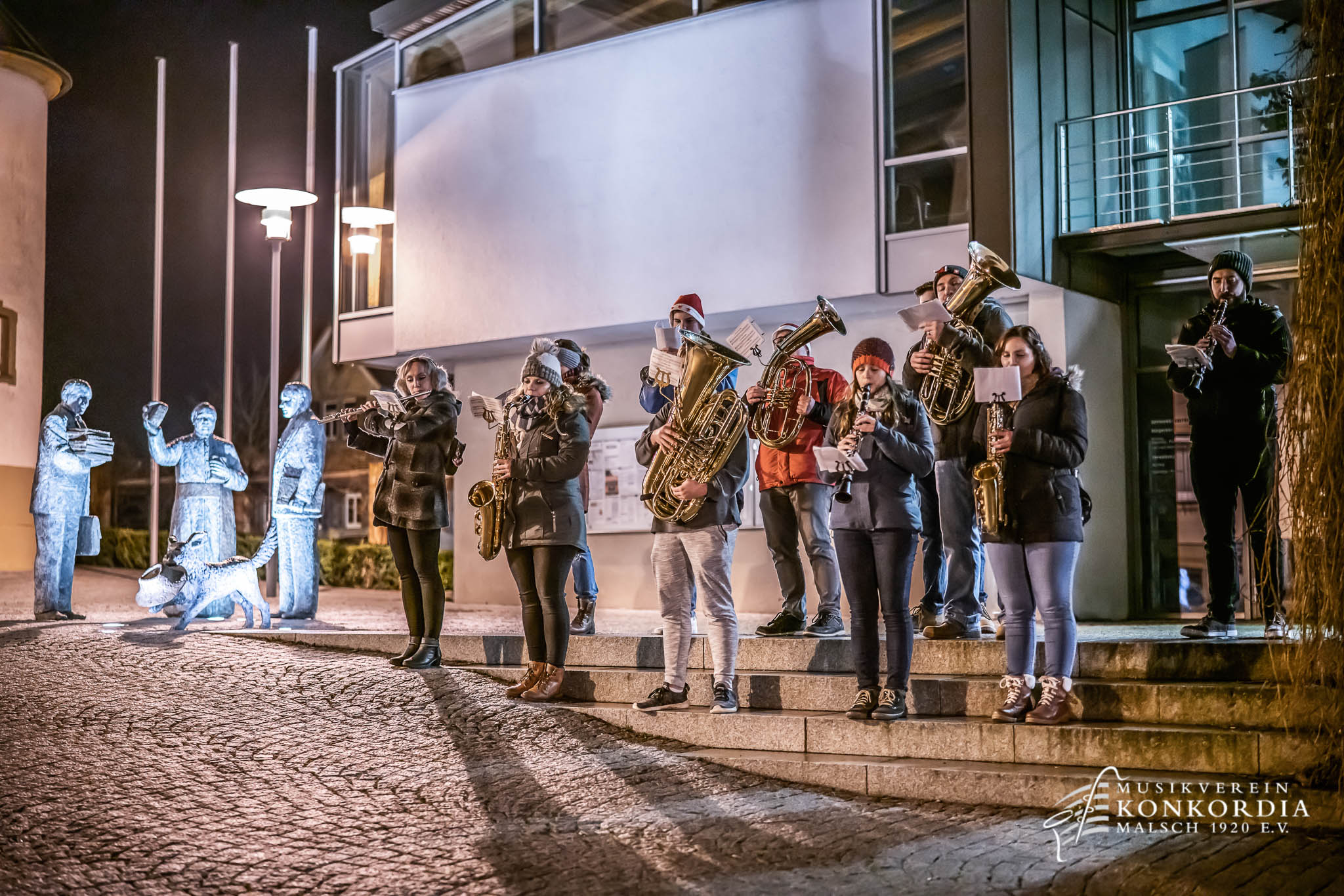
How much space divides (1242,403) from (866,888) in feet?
13.3

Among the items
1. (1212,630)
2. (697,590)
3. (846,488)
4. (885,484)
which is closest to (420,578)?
(697,590)

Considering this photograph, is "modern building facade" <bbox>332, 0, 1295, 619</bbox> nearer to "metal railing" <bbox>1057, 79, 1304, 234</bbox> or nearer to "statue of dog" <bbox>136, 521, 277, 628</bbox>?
"metal railing" <bbox>1057, 79, 1304, 234</bbox>

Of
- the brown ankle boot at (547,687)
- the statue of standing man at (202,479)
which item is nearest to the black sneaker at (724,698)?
the brown ankle boot at (547,687)

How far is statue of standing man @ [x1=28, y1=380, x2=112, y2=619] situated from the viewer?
11.2m

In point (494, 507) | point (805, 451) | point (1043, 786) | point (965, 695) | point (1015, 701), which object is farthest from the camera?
point (805, 451)

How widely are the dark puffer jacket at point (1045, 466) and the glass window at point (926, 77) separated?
6.06m

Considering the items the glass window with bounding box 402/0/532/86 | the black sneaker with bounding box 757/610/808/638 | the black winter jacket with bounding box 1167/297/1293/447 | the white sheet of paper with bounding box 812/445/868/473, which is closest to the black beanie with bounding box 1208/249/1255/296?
the black winter jacket with bounding box 1167/297/1293/447

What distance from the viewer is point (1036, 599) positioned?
6.55 meters

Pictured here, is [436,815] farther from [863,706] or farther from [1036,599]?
[1036,599]

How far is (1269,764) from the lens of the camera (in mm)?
5781

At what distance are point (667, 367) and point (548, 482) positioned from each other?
45.3 inches

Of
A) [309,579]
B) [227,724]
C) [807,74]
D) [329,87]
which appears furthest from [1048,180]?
[329,87]

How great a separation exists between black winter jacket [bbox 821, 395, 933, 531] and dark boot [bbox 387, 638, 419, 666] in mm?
3163

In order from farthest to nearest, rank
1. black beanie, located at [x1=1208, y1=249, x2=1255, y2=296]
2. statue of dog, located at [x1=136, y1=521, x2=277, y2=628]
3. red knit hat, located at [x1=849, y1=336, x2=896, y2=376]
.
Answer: statue of dog, located at [x1=136, y1=521, x2=277, y2=628], black beanie, located at [x1=1208, y1=249, x2=1255, y2=296], red knit hat, located at [x1=849, y1=336, x2=896, y2=376]
